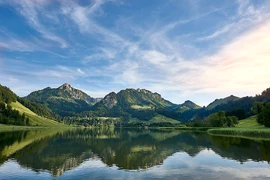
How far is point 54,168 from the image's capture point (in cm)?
4462

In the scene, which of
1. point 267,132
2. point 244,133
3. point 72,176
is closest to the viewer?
point 72,176

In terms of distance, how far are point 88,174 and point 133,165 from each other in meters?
11.5

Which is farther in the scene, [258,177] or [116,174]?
A: [116,174]

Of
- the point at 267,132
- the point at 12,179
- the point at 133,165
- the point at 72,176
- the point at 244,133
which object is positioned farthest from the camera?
the point at 244,133

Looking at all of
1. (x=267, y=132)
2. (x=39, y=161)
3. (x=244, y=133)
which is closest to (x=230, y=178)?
(x=39, y=161)

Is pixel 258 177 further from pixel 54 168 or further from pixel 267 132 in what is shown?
pixel 267 132

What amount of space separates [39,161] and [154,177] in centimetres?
2837

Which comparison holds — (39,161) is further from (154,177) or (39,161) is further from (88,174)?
(154,177)

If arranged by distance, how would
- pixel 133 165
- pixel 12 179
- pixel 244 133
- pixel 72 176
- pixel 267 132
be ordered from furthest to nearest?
pixel 244 133, pixel 267 132, pixel 133 165, pixel 72 176, pixel 12 179

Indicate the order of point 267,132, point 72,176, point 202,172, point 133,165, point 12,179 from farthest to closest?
point 267,132
point 133,165
point 202,172
point 72,176
point 12,179

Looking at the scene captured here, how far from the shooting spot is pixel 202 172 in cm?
4234

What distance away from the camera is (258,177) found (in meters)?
37.5

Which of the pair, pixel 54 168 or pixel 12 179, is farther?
pixel 54 168

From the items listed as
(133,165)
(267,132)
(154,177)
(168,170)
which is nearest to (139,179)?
(154,177)
